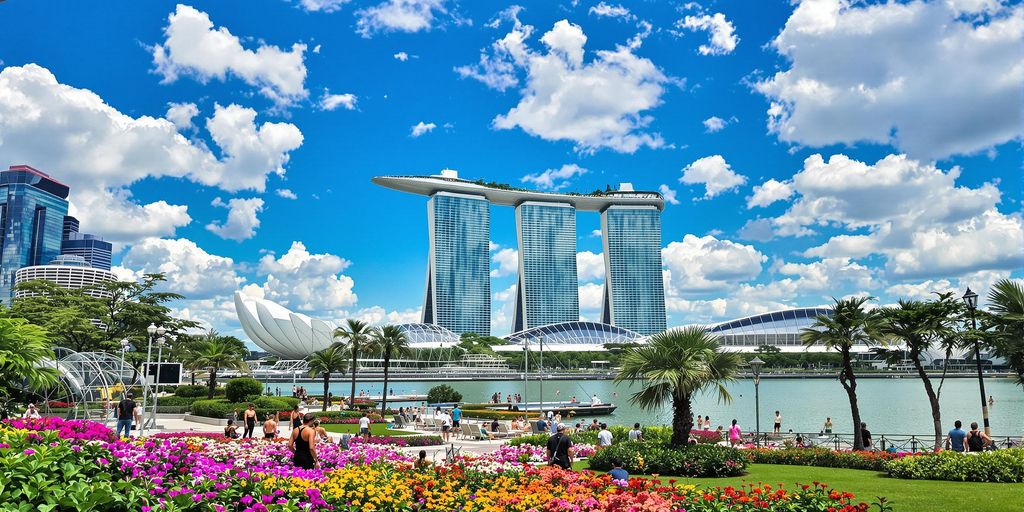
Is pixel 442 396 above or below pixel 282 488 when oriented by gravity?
below

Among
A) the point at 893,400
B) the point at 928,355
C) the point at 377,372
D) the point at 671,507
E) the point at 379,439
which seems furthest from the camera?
the point at 928,355

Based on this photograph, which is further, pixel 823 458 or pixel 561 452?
pixel 823 458

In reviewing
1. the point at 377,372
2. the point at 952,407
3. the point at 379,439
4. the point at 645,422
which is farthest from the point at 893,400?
the point at 377,372

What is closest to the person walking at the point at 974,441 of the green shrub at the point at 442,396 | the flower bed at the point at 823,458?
the flower bed at the point at 823,458

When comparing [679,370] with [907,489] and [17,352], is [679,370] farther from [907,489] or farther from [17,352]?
[17,352]

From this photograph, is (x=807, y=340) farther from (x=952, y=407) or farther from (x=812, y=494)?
(x=952, y=407)

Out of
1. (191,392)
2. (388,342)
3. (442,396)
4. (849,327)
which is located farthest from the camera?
(442,396)

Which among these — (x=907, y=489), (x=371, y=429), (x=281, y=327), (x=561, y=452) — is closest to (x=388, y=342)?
(x=371, y=429)

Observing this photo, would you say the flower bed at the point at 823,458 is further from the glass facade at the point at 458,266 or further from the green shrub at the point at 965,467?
the glass facade at the point at 458,266
